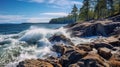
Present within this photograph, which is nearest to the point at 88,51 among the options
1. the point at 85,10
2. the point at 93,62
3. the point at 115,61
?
the point at 115,61

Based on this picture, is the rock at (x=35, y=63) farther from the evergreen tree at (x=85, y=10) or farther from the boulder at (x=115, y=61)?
the evergreen tree at (x=85, y=10)

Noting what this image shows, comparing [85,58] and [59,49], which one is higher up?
[85,58]

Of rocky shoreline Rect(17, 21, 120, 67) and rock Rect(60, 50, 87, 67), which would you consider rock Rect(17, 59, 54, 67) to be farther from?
rock Rect(60, 50, 87, 67)

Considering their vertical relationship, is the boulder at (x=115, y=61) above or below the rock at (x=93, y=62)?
below

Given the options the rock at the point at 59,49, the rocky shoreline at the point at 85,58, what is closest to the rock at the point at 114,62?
the rocky shoreline at the point at 85,58

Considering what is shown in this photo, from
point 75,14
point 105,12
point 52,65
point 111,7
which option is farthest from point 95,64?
→ point 75,14

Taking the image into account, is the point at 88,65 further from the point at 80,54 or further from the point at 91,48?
the point at 91,48

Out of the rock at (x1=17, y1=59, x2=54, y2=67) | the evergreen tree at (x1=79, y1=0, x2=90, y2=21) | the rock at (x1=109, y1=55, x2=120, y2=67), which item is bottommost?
the rock at (x1=109, y1=55, x2=120, y2=67)

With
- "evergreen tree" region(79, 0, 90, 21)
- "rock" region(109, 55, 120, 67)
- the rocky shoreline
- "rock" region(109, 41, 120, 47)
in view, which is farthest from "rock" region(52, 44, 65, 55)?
"evergreen tree" region(79, 0, 90, 21)

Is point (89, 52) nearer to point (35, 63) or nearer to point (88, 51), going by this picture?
point (88, 51)

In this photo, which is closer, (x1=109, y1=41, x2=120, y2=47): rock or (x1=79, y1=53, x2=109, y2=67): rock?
(x1=79, y1=53, x2=109, y2=67): rock

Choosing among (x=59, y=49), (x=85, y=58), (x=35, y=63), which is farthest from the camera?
(x=59, y=49)

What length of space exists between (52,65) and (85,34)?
2220cm

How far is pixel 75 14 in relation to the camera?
8544cm
